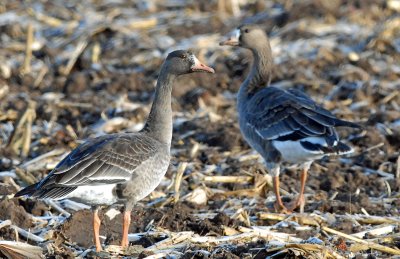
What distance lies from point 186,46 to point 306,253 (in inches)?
387

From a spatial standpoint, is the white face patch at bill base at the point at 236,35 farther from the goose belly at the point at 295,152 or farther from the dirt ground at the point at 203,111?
the goose belly at the point at 295,152

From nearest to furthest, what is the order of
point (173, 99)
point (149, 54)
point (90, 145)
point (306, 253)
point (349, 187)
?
point (306, 253) < point (90, 145) < point (349, 187) < point (173, 99) < point (149, 54)

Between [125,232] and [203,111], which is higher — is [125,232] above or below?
above

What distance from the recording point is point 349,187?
10.5 metres

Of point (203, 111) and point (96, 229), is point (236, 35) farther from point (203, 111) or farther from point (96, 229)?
point (96, 229)

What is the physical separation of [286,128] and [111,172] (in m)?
2.81

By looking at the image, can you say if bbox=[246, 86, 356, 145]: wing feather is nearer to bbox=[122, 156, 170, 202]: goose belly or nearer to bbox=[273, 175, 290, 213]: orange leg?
bbox=[273, 175, 290, 213]: orange leg

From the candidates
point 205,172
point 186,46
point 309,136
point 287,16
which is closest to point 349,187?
point 309,136

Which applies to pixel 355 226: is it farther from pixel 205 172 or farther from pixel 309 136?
pixel 205 172

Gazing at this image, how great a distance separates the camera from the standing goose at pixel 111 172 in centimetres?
776

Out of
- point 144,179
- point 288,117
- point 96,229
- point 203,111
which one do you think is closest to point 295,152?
point 288,117

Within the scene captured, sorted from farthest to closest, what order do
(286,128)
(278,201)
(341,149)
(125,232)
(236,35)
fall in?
1. (236,35)
2. (286,128)
3. (278,201)
4. (341,149)
5. (125,232)

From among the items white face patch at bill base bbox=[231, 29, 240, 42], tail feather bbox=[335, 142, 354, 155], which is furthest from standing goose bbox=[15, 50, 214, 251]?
white face patch at bill base bbox=[231, 29, 240, 42]

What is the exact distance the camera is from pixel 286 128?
10078 millimetres
